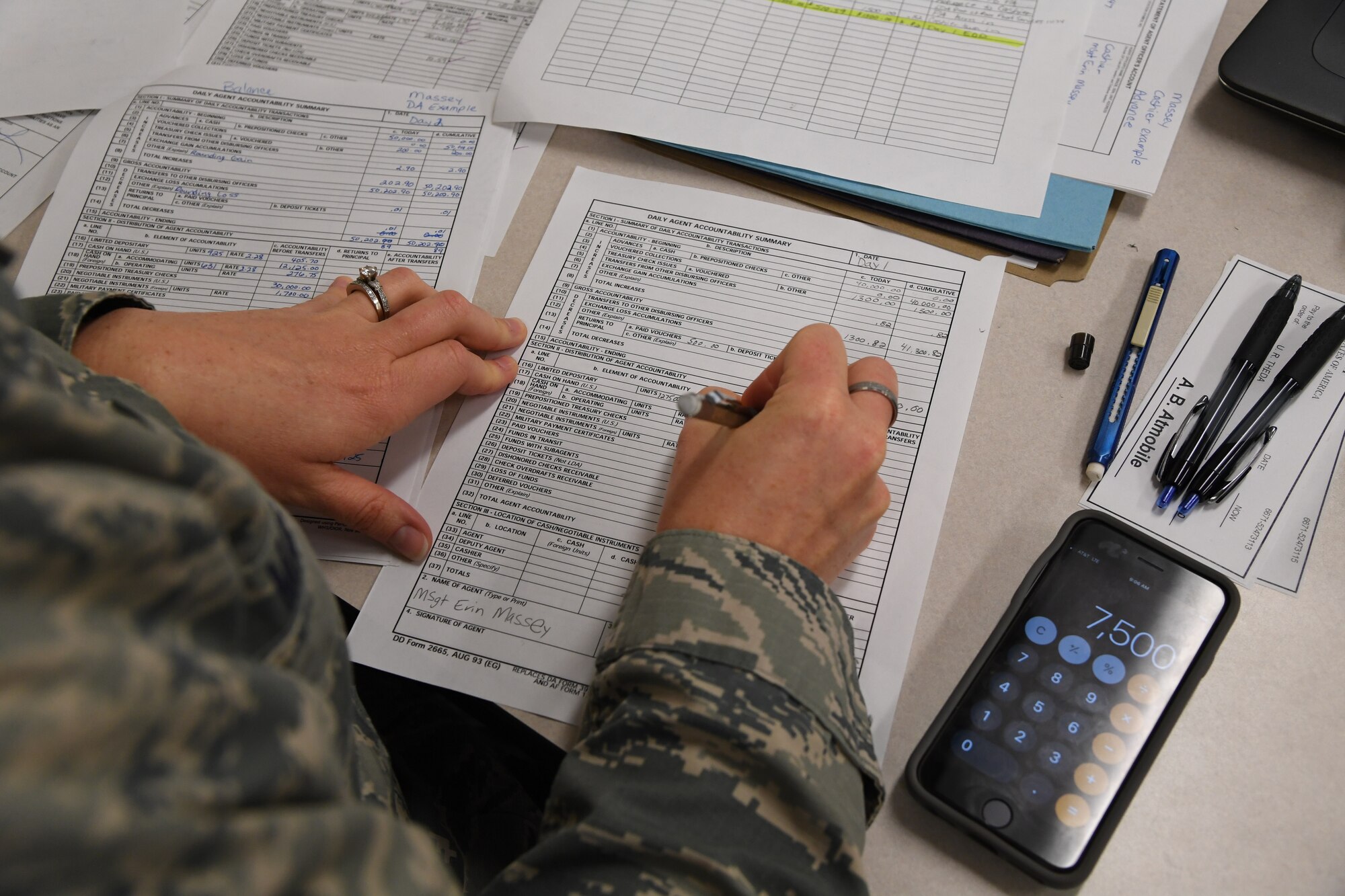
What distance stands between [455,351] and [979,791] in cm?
43

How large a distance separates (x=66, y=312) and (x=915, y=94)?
25.2 inches

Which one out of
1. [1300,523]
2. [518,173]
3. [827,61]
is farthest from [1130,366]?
[518,173]

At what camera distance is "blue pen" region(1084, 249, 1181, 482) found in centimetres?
53

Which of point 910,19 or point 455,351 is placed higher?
point 910,19

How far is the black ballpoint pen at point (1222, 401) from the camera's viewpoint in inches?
20.4

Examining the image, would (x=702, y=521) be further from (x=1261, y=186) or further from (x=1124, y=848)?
(x=1261, y=186)

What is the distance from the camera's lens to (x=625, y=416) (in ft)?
1.90

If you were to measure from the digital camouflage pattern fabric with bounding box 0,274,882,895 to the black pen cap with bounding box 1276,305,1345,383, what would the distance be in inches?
14.6

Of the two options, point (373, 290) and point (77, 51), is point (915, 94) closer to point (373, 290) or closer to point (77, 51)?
point (373, 290)

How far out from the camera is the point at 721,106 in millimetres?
690

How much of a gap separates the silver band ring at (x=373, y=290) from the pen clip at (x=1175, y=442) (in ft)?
1.77

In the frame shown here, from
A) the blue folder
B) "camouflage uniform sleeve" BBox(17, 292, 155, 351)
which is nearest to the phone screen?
the blue folder

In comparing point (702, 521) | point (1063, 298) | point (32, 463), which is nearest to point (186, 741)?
point (32, 463)

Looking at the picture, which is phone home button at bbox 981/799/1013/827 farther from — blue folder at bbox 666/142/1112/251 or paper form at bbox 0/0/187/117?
paper form at bbox 0/0/187/117
